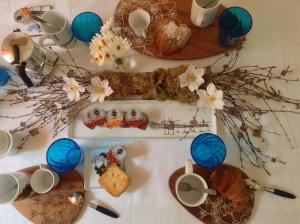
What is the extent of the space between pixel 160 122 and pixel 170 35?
0.82 ft

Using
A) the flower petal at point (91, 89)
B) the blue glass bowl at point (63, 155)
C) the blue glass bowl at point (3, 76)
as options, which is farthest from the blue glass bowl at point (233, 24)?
the blue glass bowl at point (3, 76)

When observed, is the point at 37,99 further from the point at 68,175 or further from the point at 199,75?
the point at 199,75

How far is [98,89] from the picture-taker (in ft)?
2.68

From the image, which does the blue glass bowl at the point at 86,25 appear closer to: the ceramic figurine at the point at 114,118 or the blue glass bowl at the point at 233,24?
the ceramic figurine at the point at 114,118

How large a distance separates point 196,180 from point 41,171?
0.42 meters

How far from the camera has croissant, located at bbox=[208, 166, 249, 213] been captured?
77 centimetres

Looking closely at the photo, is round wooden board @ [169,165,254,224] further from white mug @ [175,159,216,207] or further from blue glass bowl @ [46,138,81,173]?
blue glass bowl @ [46,138,81,173]

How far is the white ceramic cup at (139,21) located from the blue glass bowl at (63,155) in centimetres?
38

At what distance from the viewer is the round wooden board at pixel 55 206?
825 millimetres

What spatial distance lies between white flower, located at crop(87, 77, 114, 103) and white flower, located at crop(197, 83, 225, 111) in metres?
0.24

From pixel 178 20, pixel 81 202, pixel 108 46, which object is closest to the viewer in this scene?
pixel 108 46

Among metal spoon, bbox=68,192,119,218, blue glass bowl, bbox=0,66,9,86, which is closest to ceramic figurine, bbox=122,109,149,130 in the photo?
metal spoon, bbox=68,192,119,218

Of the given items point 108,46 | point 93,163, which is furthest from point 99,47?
point 93,163

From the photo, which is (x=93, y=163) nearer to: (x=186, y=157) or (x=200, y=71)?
(x=186, y=157)
